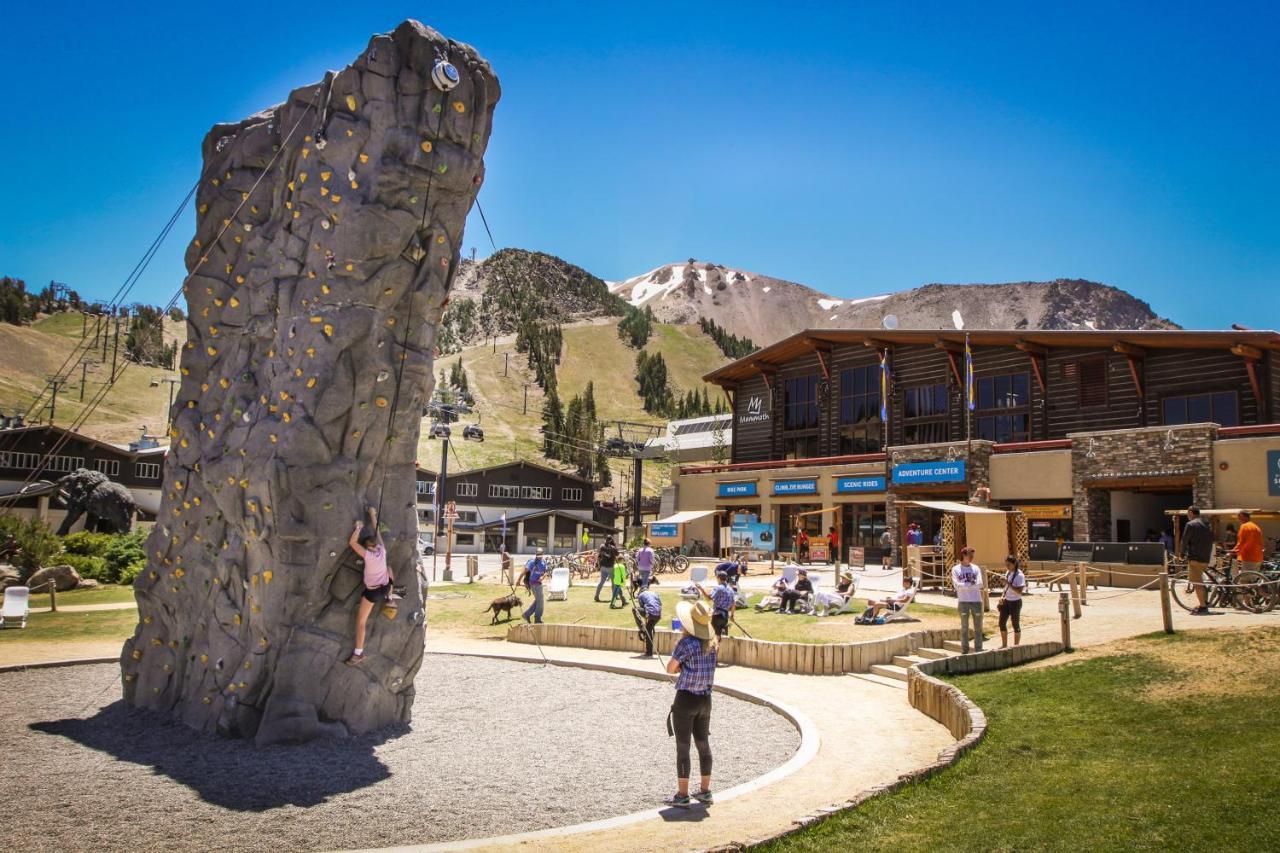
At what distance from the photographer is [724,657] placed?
17.2 m

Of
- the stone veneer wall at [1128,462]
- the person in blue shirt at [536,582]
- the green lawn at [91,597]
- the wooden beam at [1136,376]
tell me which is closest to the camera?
the person in blue shirt at [536,582]

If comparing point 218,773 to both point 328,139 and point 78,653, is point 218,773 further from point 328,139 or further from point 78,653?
point 78,653

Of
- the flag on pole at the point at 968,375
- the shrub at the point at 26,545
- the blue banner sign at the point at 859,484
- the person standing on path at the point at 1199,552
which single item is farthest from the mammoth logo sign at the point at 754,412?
the shrub at the point at 26,545

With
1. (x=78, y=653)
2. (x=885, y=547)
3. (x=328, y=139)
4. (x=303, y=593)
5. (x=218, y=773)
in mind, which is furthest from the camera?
(x=885, y=547)

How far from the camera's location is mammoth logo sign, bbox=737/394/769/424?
53.9 metres

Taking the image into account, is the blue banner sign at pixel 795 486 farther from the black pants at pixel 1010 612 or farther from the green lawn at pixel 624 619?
the black pants at pixel 1010 612

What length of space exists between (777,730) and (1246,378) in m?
31.6

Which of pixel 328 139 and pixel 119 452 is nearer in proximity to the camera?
pixel 328 139

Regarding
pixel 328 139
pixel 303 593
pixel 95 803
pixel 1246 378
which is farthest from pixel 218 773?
pixel 1246 378

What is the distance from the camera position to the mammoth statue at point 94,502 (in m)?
39.8

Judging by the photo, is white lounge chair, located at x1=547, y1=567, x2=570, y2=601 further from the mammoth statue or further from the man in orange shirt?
the mammoth statue

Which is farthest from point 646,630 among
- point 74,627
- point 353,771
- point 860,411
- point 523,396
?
point 523,396

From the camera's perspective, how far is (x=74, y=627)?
2080 centimetres

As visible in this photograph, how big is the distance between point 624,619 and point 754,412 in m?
33.8
